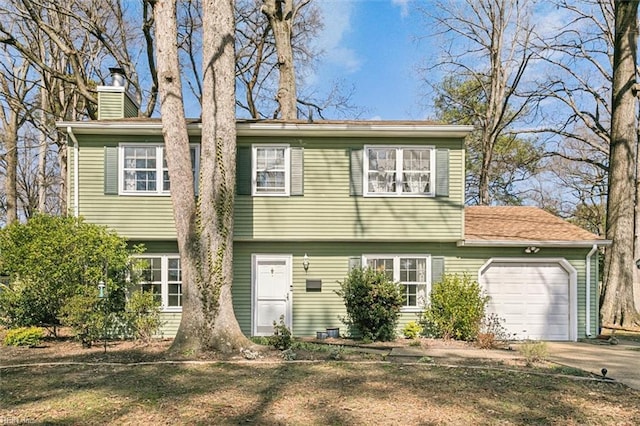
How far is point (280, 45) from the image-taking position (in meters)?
17.3

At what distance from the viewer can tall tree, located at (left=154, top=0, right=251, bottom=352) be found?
887cm

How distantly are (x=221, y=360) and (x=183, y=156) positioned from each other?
3.94m

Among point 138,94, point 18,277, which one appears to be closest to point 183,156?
point 18,277

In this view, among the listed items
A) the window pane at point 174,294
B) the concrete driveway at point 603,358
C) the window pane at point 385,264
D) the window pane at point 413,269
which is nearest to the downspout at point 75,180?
the window pane at point 174,294

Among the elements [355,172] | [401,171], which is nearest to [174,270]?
[355,172]

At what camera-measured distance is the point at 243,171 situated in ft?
37.8

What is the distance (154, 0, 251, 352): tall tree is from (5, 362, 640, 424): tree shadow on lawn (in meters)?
1.10

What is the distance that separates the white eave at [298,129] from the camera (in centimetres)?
1112

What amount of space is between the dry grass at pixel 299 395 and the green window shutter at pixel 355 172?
464 cm

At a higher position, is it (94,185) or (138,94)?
(138,94)

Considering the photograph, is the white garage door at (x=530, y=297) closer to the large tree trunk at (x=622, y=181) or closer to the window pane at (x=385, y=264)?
the window pane at (x=385, y=264)

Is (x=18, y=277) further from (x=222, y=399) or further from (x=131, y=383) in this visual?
(x=222, y=399)

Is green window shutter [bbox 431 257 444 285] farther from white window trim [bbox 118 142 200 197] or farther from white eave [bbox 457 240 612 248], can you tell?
white window trim [bbox 118 142 200 197]

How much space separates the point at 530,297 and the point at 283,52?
1152cm
